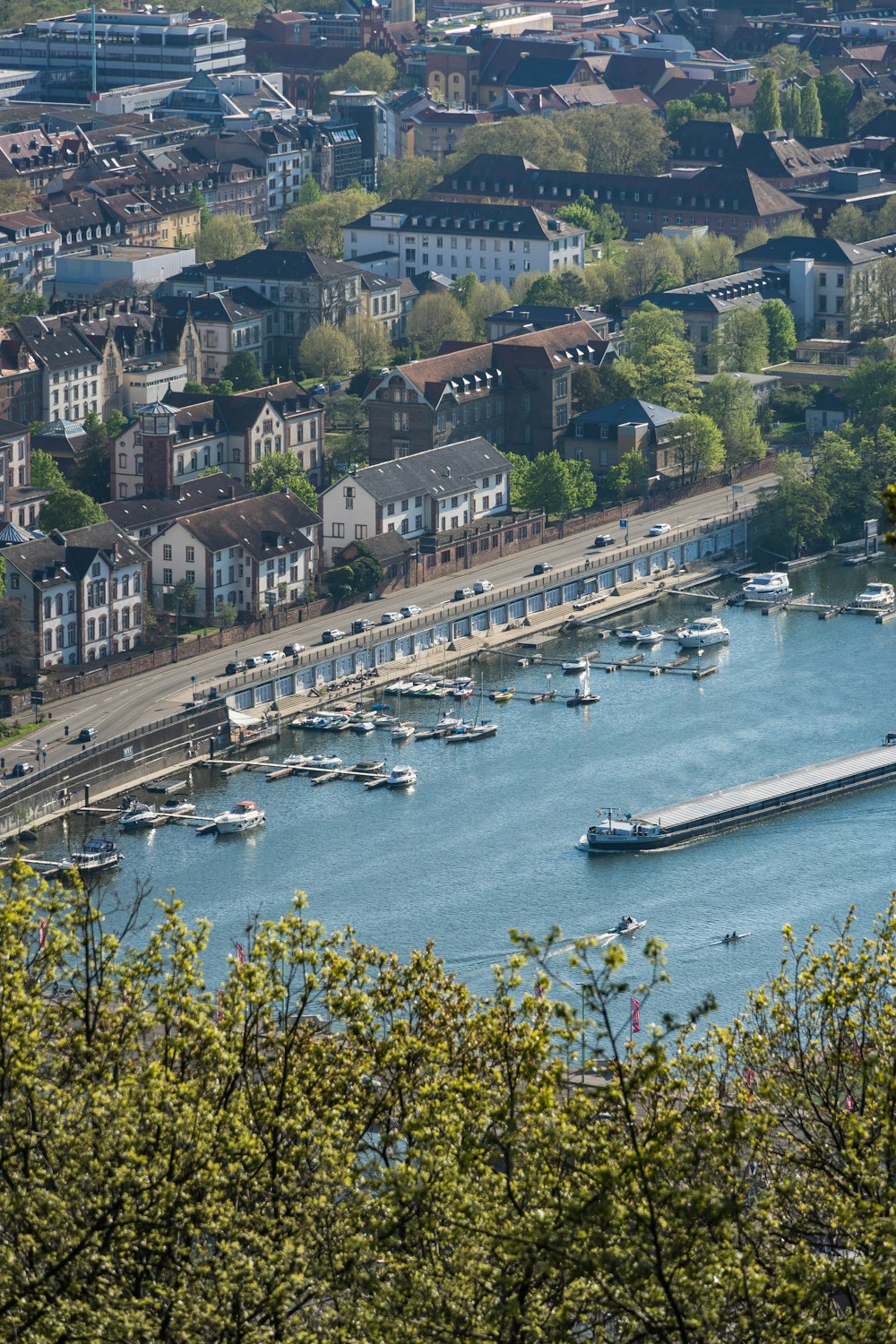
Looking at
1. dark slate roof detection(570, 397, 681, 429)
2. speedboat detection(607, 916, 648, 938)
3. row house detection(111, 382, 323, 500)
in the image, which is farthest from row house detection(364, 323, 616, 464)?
speedboat detection(607, 916, 648, 938)

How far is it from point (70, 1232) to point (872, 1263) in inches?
221

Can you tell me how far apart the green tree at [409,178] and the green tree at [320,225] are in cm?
837

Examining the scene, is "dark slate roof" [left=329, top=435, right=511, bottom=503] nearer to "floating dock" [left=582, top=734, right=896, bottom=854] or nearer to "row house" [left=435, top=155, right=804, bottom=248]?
"floating dock" [left=582, top=734, right=896, bottom=854]

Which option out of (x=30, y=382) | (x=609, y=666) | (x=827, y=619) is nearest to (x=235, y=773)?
(x=609, y=666)

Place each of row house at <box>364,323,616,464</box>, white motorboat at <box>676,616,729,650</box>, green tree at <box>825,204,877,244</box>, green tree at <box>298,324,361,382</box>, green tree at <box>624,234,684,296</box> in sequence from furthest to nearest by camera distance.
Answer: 1. green tree at <box>825,204,877,244</box>
2. green tree at <box>624,234,684,296</box>
3. green tree at <box>298,324,361,382</box>
4. row house at <box>364,323,616,464</box>
5. white motorboat at <box>676,616,729,650</box>

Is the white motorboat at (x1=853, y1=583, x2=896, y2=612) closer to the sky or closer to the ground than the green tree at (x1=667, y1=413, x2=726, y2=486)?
closer to the ground

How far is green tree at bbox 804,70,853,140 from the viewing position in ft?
469

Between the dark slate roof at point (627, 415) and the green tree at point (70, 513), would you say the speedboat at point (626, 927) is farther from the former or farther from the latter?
the dark slate roof at point (627, 415)

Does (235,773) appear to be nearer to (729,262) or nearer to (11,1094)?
(11,1094)

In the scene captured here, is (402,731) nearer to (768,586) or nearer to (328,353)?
(768,586)

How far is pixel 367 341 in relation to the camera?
3885 inches

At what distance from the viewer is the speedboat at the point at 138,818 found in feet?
192

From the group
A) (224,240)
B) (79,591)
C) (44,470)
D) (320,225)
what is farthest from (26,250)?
(79,591)

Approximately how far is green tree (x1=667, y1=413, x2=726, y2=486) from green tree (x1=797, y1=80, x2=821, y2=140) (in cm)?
5351
